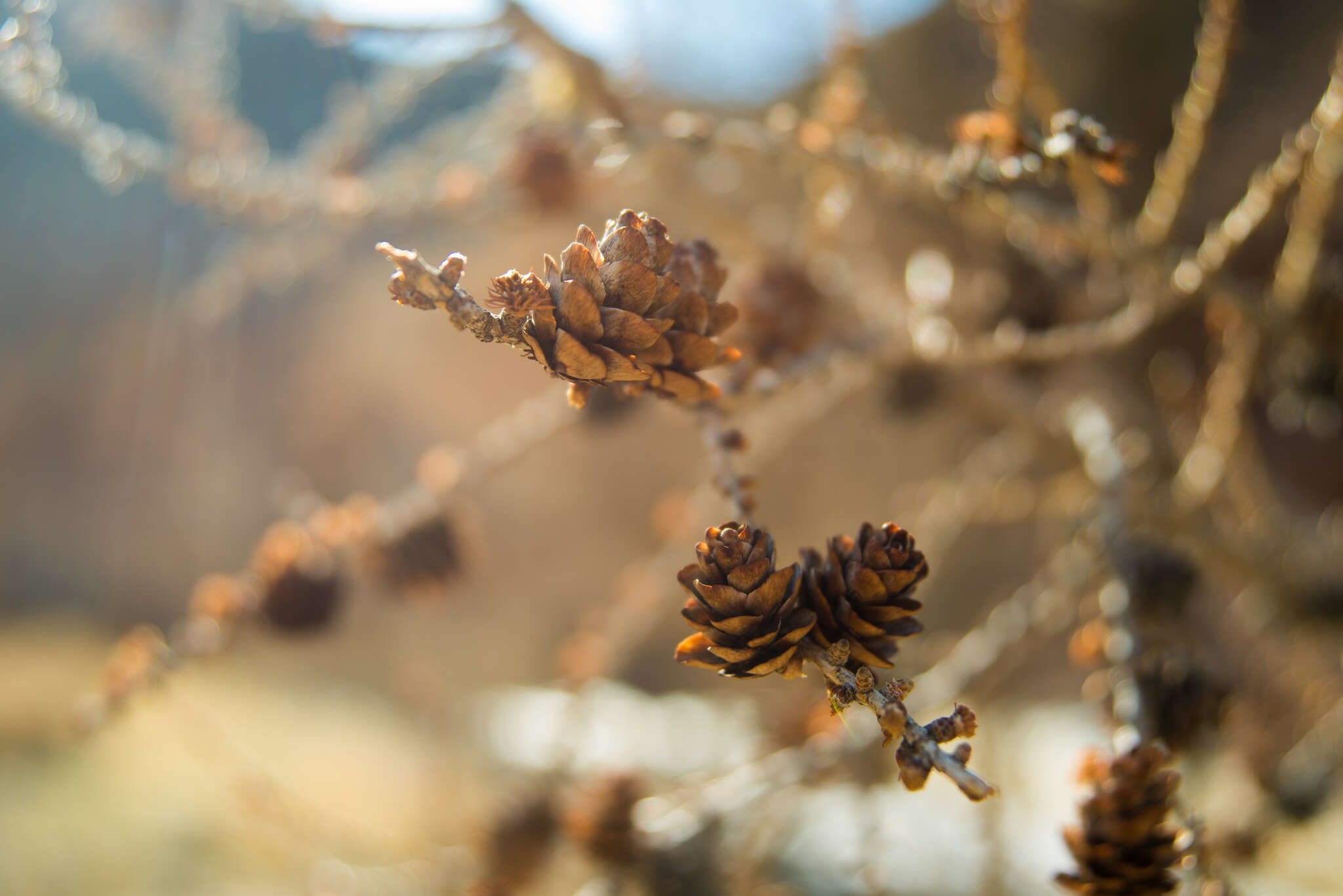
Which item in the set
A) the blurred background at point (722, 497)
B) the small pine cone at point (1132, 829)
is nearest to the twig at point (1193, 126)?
the blurred background at point (722, 497)

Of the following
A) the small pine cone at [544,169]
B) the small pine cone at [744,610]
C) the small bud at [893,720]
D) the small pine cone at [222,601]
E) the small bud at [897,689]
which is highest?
the small pine cone at [544,169]

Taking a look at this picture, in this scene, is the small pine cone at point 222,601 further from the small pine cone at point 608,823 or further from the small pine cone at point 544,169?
the small pine cone at point 544,169

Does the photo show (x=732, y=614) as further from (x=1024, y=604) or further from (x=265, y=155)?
(x=265, y=155)

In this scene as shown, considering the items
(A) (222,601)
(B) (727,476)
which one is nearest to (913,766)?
(B) (727,476)

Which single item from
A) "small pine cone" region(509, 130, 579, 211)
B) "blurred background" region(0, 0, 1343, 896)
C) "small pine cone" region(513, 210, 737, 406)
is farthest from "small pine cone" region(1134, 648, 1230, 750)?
"small pine cone" region(509, 130, 579, 211)

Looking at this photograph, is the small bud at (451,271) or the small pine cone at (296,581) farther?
the small pine cone at (296,581)

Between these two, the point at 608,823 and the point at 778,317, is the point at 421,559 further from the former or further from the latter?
the point at 778,317
